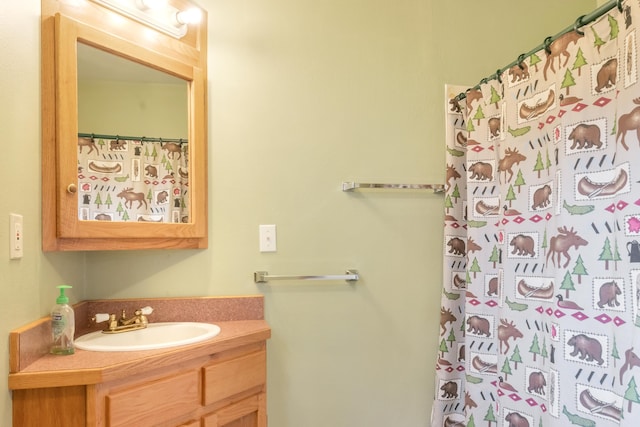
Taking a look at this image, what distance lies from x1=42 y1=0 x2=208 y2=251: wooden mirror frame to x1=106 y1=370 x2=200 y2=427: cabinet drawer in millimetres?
516

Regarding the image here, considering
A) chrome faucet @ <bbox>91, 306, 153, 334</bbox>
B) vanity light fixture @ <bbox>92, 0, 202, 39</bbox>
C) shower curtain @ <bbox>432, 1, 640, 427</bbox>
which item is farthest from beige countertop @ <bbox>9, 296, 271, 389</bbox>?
vanity light fixture @ <bbox>92, 0, 202, 39</bbox>

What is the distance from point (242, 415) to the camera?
56.2 inches

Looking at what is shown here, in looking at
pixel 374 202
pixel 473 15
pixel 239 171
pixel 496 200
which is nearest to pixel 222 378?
pixel 239 171

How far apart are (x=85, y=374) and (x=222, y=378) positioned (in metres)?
0.46

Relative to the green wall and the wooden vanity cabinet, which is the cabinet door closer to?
the wooden vanity cabinet

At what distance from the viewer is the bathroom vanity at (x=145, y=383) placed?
3.39ft

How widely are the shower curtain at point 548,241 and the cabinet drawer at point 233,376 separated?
0.86 meters

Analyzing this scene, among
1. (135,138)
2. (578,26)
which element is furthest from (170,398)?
(578,26)

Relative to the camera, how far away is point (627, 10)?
1044mm

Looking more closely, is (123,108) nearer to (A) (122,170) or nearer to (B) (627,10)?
(A) (122,170)

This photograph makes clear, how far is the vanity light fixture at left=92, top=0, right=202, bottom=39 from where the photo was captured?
1.40m

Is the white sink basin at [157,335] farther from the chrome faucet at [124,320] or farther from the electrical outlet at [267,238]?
the electrical outlet at [267,238]

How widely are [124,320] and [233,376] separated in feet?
1.63

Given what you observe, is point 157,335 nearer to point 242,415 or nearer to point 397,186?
point 242,415
